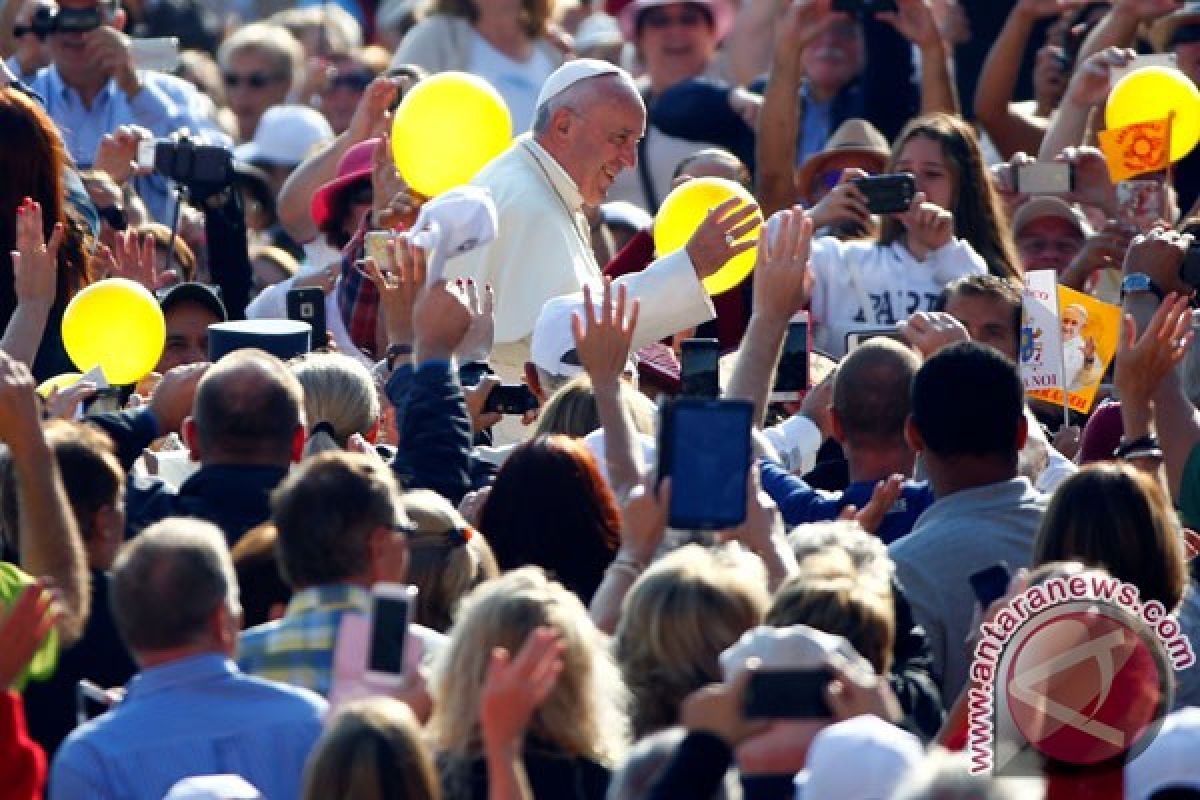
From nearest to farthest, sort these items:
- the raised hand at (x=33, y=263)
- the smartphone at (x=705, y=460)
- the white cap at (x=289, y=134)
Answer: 1. the smartphone at (x=705, y=460)
2. the raised hand at (x=33, y=263)
3. the white cap at (x=289, y=134)

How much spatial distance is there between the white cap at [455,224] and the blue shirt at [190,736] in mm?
2137

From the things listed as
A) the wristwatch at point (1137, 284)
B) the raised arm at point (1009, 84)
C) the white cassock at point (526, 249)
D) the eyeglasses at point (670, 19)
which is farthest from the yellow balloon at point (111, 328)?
the raised arm at point (1009, 84)

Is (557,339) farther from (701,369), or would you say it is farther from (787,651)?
(787,651)

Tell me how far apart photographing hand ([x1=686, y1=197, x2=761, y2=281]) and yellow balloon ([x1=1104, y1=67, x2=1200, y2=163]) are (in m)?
1.86

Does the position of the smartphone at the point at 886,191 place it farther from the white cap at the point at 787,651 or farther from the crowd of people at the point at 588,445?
the white cap at the point at 787,651

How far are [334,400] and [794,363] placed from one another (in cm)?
136

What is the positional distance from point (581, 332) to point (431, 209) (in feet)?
3.64

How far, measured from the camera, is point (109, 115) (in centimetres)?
1031

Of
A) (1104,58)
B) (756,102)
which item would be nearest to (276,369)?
(1104,58)

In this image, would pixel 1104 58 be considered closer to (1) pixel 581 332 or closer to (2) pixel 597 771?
(1) pixel 581 332

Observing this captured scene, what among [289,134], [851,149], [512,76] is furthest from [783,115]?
[289,134]

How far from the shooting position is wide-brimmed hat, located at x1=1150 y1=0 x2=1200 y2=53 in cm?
987

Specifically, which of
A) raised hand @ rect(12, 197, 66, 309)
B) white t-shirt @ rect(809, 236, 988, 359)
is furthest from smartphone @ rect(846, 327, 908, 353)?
raised hand @ rect(12, 197, 66, 309)

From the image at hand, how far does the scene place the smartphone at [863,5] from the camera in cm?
1013
